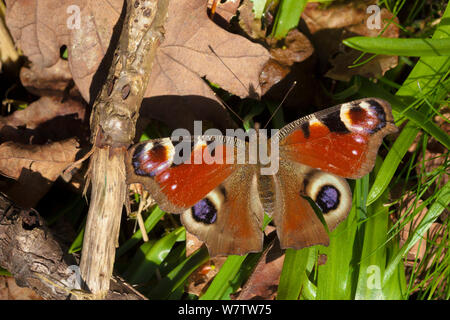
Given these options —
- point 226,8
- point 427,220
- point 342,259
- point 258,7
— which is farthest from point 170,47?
point 427,220

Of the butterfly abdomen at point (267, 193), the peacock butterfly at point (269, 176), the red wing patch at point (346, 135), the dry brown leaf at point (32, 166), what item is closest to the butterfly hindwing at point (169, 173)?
the peacock butterfly at point (269, 176)

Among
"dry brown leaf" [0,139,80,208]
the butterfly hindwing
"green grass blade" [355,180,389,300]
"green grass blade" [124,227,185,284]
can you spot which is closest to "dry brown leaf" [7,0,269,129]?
"dry brown leaf" [0,139,80,208]

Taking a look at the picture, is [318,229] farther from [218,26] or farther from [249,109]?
[218,26]

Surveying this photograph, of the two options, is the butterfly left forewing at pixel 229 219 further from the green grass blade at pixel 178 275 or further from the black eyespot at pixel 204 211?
the green grass blade at pixel 178 275

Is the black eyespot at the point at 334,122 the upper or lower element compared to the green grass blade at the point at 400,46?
lower

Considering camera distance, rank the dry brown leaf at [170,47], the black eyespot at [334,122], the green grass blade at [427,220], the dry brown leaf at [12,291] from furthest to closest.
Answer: the dry brown leaf at [12,291]
the dry brown leaf at [170,47]
the green grass blade at [427,220]
the black eyespot at [334,122]
